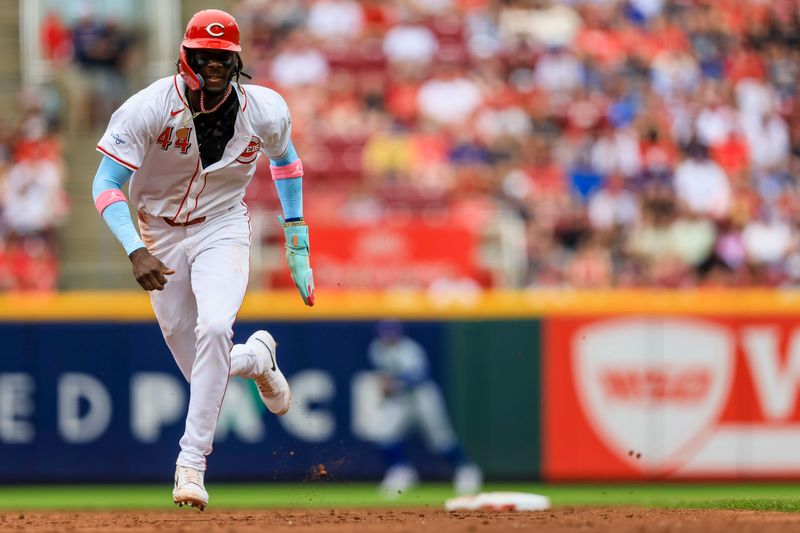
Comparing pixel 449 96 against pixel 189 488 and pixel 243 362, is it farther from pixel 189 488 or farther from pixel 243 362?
pixel 189 488

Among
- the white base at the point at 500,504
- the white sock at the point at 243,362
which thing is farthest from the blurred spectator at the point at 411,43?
the white sock at the point at 243,362

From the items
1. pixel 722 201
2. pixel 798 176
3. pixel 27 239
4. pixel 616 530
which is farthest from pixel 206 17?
pixel 798 176

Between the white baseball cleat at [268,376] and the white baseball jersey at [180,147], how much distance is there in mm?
814

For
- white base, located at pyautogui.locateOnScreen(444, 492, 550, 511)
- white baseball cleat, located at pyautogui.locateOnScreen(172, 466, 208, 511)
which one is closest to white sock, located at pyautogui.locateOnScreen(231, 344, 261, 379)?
white baseball cleat, located at pyautogui.locateOnScreen(172, 466, 208, 511)

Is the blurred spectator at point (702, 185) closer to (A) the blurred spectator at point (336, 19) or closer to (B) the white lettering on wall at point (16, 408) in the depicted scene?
(A) the blurred spectator at point (336, 19)

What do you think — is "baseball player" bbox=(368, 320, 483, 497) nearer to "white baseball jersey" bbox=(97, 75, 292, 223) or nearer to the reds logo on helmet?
"white baseball jersey" bbox=(97, 75, 292, 223)

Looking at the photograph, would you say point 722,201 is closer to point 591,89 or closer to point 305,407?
point 591,89

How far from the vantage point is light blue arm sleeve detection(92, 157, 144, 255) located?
22.6 ft

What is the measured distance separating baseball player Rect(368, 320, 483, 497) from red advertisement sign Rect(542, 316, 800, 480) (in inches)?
36.1

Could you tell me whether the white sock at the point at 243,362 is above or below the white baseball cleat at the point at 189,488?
above

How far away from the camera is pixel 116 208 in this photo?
6.95 metres

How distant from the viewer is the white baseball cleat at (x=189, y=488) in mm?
6961

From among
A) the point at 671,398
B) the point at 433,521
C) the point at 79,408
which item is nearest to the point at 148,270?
the point at 433,521

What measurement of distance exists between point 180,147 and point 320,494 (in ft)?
20.9
